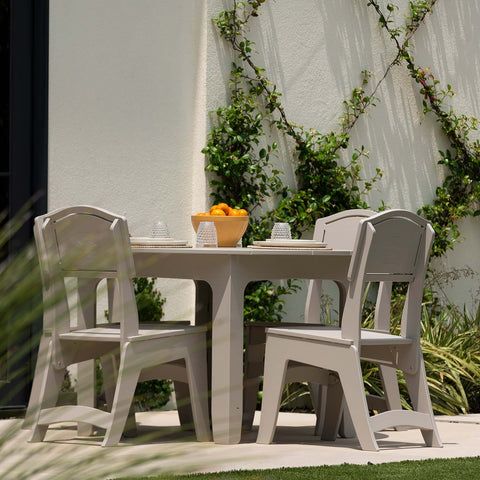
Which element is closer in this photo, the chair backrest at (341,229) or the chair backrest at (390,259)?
the chair backrest at (390,259)

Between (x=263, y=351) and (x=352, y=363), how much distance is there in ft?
2.78

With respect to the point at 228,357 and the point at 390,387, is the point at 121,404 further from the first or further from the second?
the point at 390,387

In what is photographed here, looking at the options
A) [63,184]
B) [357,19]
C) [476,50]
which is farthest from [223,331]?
[476,50]

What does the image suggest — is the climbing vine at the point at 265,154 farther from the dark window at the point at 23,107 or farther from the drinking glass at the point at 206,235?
the drinking glass at the point at 206,235

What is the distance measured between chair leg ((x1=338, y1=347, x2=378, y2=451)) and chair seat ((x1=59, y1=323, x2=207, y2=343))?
0.71 meters

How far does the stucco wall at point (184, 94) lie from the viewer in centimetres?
531

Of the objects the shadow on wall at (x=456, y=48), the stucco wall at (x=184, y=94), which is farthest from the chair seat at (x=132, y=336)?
the shadow on wall at (x=456, y=48)

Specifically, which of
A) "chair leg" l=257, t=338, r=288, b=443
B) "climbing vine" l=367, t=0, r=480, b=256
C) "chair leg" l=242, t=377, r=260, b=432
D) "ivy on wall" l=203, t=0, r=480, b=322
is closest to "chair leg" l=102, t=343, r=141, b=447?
"chair leg" l=257, t=338, r=288, b=443

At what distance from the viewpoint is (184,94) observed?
5668mm

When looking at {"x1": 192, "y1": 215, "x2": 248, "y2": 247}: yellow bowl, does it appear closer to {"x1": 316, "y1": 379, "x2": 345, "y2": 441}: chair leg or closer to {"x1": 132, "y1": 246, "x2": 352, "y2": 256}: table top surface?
{"x1": 132, "y1": 246, "x2": 352, "y2": 256}: table top surface

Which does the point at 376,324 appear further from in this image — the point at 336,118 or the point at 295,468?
the point at 336,118

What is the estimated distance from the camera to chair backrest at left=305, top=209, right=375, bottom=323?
4.66 metres

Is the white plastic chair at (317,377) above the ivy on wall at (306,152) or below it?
below

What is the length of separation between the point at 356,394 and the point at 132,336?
95 cm
